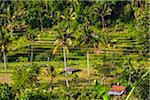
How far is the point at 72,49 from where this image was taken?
37.5m

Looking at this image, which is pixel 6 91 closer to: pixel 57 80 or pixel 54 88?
pixel 54 88

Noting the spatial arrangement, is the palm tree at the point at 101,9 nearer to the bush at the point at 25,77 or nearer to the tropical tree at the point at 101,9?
the tropical tree at the point at 101,9

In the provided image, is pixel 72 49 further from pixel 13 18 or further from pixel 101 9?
pixel 101 9

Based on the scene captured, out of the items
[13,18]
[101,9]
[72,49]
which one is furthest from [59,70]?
[101,9]

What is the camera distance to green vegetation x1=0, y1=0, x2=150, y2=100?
84.8ft

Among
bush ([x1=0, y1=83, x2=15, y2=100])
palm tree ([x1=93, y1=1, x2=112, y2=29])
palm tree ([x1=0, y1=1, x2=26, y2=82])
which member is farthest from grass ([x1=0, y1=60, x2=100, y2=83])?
palm tree ([x1=93, y1=1, x2=112, y2=29])

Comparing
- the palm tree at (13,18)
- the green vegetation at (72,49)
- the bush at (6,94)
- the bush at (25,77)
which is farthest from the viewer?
the palm tree at (13,18)

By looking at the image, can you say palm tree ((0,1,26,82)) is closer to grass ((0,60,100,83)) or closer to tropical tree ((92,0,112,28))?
grass ((0,60,100,83))

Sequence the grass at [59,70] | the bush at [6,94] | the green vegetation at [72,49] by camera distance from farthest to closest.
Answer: the grass at [59,70], the green vegetation at [72,49], the bush at [6,94]

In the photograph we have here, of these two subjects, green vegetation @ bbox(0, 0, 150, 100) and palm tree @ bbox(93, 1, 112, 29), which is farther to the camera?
palm tree @ bbox(93, 1, 112, 29)

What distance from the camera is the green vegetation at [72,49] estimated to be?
25.8 m

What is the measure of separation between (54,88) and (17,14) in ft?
55.2

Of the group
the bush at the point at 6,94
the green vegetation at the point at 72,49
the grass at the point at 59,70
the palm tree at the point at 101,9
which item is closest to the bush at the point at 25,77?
the green vegetation at the point at 72,49

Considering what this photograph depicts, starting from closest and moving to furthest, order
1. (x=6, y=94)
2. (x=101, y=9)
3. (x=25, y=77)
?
(x=6, y=94)
(x=25, y=77)
(x=101, y=9)
